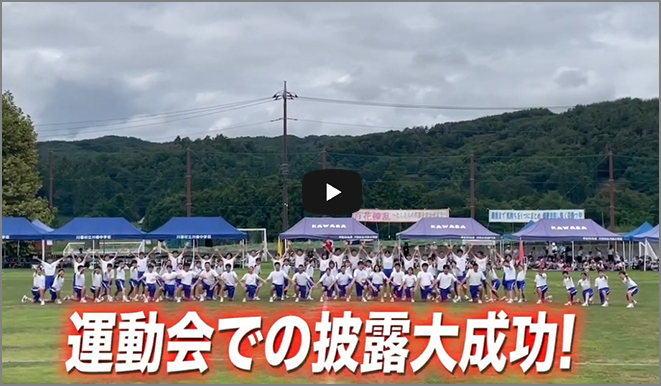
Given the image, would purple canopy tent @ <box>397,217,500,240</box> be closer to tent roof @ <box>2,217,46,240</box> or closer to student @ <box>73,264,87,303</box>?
student @ <box>73,264,87,303</box>

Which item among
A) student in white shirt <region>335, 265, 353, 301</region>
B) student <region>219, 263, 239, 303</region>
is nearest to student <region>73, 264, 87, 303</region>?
student <region>219, 263, 239, 303</region>

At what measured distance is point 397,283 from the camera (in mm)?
21922

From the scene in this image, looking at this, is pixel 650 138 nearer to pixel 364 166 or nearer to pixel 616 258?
pixel 364 166

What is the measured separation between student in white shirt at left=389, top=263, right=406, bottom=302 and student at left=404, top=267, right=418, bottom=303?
0.10m

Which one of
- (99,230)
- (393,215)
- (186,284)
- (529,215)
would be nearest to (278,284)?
(186,284)

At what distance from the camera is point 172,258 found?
22891 mm

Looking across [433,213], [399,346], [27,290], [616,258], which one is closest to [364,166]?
[433,213]

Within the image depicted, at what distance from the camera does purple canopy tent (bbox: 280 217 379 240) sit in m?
33.3

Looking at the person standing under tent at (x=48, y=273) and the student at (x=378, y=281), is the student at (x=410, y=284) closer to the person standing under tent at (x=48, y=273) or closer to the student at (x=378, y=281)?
the student at (x=378, y=281)

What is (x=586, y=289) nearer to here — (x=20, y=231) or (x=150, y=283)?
(x=150, y=283)

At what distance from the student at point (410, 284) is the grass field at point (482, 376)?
1.02m

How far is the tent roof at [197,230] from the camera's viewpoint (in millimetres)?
35062

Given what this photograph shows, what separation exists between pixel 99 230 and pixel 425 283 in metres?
18.6

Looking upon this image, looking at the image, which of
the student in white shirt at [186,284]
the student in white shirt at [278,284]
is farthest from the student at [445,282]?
the student in white shirt at [186,284]
